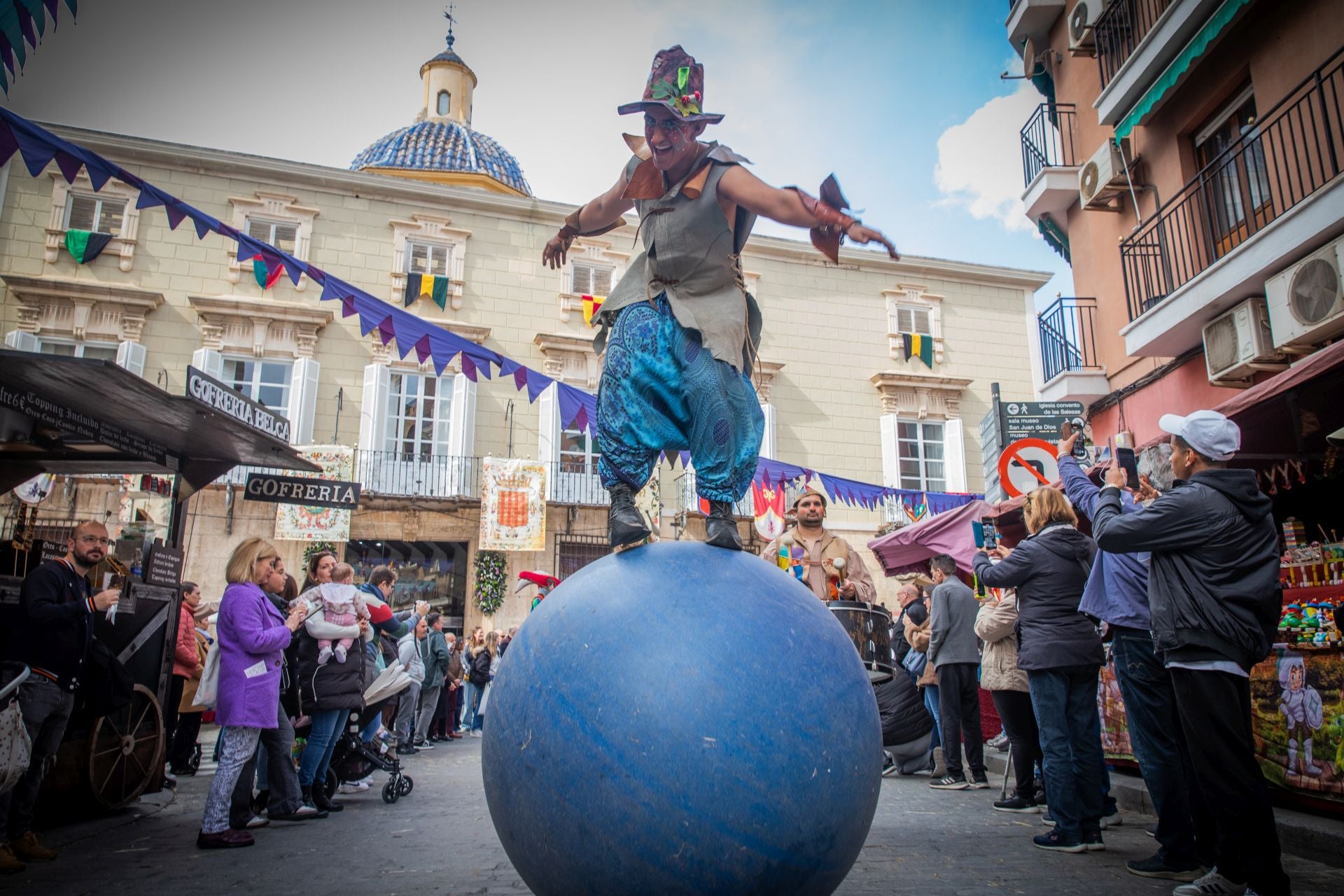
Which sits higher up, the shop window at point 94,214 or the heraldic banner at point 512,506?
the shop window at point 94,214

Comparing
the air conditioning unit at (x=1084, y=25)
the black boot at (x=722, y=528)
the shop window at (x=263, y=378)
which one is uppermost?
the air conditioning unit at (x=1084, y=25)

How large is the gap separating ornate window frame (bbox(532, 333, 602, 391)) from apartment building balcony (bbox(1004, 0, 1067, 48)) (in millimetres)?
11840

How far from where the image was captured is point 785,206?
346 centimetres

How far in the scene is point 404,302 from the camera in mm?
21594

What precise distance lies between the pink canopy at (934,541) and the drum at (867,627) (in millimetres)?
3973

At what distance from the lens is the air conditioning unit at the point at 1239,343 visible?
9.27 metres

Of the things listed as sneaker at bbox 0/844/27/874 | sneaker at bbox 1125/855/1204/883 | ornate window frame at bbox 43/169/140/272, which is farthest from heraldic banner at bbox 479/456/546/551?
sneaker at bbox 1125/855/1204/883

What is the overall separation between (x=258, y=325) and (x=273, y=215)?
9.58ft

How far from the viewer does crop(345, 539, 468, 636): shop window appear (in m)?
21.2

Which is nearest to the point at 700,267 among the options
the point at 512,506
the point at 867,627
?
the point at 867,627

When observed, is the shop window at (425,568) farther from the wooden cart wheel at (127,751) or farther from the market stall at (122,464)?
the wooden cart wheel at (127,751)

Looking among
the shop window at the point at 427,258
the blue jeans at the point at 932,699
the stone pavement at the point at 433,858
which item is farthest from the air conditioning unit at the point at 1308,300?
the shop window at the point at 427,258

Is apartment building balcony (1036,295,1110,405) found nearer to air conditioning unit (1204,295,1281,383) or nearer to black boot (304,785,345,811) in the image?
air conditioning unit (1204,295,1281,383)

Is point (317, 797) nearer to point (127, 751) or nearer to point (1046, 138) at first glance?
point (127, 751)
